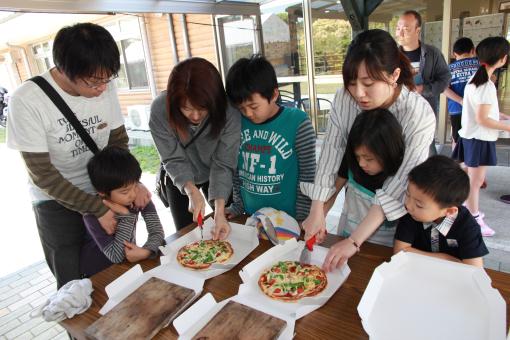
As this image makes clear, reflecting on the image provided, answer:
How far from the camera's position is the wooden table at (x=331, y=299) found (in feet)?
2.96

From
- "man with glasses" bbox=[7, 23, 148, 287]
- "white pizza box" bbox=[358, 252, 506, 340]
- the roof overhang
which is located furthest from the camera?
the roof overhang

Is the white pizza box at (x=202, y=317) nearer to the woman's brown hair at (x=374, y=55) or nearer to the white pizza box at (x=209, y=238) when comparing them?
the white pizza box at (x=209, y=238)

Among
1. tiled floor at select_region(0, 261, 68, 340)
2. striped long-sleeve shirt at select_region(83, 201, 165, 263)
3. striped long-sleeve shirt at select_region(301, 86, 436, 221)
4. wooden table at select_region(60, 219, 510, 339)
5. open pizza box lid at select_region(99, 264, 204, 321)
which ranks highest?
striped long-sleeve shirt at select_region(301, 86, 436, 221)

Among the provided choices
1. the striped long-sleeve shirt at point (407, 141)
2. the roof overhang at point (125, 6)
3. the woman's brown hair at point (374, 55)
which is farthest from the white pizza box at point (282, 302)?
the roof overhang at point (125, 6)

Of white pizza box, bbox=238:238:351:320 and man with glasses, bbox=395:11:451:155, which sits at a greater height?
man with glasses, bbox=395:11:451:155

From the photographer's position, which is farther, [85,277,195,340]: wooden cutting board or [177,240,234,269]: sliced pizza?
[177,240,234,269]: sliced pizza

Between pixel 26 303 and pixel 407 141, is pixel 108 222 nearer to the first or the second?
pixel 407 141

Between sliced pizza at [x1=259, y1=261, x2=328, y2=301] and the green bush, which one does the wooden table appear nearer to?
sliced pizza at [x1=259, y1=261, x2=328, y2=301]

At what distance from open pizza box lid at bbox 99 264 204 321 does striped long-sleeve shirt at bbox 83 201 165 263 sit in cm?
18

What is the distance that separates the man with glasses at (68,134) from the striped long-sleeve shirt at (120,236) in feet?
0.11

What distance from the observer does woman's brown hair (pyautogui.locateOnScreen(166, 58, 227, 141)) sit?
138 cm

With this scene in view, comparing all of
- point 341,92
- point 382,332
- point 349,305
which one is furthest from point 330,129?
point 382,332

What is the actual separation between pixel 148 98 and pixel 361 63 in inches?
230

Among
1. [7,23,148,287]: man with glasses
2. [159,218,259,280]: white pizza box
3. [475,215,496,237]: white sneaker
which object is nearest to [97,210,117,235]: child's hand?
[7,23,148,287]: man with glasses
